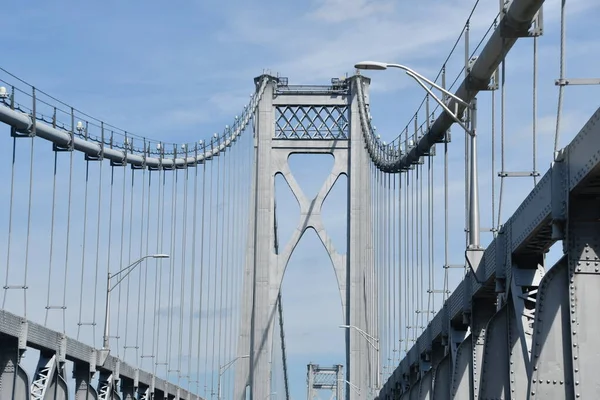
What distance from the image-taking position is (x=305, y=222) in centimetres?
7300

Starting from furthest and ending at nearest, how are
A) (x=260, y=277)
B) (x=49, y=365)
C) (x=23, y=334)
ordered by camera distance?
(x=260, y=277)
(x=49, y=365)
(x=23, y=334)

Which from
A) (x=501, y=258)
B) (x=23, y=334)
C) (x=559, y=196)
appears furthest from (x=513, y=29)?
(x=23, y=334)

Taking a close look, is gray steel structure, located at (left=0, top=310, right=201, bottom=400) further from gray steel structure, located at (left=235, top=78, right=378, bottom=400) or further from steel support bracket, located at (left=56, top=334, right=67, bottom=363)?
gray steel structure, located at (left=235, top=78, right=378, bottom=400)

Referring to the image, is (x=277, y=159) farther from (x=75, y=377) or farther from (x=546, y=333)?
(x=546, y=333)

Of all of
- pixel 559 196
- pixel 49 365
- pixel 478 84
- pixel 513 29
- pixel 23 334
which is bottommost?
pixel 49 365

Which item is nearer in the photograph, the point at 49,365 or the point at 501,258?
the point at 501,258

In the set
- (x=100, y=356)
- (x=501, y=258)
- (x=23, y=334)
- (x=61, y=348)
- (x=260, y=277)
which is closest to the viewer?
(x=501, y=258)

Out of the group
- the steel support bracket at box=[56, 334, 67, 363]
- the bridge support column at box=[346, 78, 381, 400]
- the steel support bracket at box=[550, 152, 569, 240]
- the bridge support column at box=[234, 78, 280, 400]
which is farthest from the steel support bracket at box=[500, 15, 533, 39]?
the bridge support column at box=[234, 78, 280, 400]

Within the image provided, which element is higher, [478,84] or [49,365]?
[478,84]

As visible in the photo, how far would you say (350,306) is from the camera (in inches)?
2660

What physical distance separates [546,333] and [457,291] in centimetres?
1105

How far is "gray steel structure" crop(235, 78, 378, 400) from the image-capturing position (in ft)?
216

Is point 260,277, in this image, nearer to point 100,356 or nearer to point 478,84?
point 100,356

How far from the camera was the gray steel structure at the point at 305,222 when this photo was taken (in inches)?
2594
